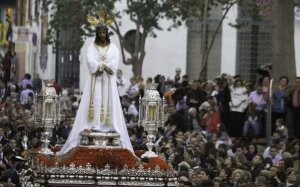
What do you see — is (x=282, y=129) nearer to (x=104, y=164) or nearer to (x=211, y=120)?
(x=211, y=120)

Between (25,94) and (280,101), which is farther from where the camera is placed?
(25,94)

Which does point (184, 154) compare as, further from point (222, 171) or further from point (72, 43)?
point (72, 43)

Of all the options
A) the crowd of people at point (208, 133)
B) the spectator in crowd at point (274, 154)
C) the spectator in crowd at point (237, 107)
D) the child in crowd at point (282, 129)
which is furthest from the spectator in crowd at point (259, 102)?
the spectator in crowd at point (274, 154)

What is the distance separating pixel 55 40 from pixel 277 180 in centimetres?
2954

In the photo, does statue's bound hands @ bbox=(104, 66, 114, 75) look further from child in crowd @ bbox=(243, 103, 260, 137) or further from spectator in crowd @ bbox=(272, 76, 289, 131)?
spectator in crowd @ bbox=(272, 76, 289, 131)

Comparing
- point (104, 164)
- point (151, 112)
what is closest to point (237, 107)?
point (151, 112)

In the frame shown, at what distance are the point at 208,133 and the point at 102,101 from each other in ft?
31.7

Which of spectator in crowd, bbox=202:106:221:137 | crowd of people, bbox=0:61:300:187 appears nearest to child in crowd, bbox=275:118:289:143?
crowd of people, bbox=0:61:300:187

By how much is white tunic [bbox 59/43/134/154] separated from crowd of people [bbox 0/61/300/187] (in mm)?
1392

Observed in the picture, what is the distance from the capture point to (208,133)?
34.9 m

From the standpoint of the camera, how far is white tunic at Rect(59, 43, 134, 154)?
25.4m

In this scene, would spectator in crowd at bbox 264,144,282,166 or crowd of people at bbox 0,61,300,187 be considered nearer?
crowd of people at bbox 0,61,300,187

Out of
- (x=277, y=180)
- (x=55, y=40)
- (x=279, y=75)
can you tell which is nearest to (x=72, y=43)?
(x=55, y=40)

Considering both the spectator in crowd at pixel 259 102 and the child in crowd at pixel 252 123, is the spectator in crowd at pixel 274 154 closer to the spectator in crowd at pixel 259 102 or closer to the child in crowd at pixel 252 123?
the child in crowd at pixel 252 123
